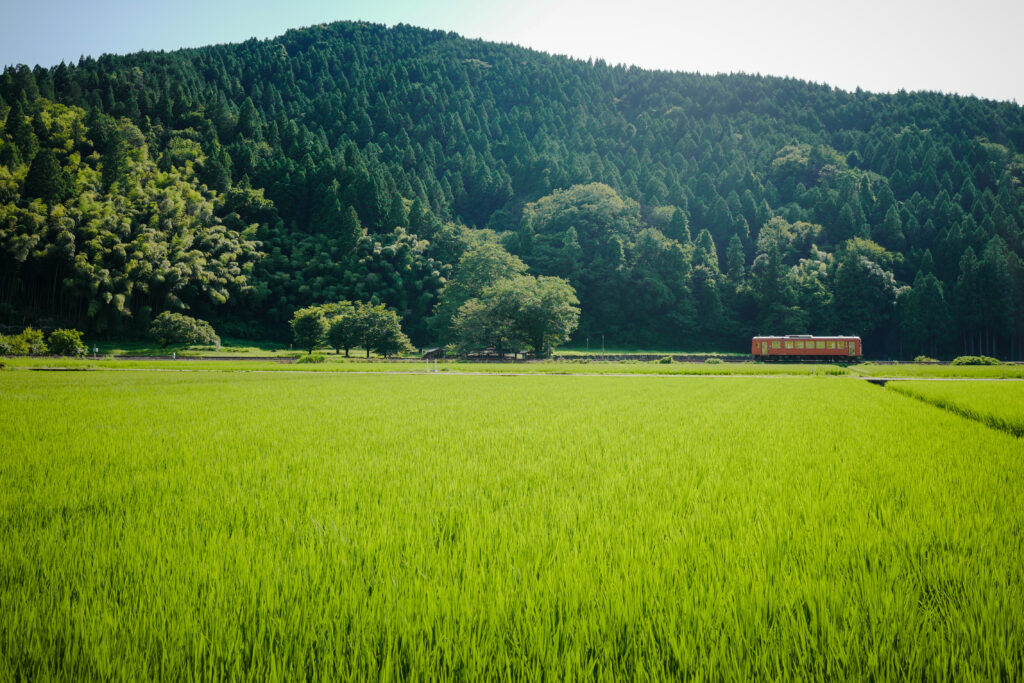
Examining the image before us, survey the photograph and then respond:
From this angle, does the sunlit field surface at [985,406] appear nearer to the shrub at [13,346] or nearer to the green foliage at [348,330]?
the green foliage at [348,330]

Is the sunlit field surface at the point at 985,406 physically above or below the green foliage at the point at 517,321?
below

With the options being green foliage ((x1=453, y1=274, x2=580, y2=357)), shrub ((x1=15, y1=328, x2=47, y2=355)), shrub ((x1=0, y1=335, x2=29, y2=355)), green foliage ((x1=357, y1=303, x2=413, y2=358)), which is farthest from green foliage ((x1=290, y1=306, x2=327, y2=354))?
shrub ((x1=0, y1=335, x2=29, y2=355))

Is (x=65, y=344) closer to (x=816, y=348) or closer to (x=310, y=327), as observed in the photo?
(x=310, y=327)

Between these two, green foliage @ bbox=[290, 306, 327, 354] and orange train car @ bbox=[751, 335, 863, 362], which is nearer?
orange train car @ bbox=[751, 335, 863, 362]

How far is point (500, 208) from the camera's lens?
376ft

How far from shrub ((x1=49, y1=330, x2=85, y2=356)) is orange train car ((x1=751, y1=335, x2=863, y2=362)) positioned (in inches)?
2722

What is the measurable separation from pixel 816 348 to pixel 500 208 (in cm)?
7391

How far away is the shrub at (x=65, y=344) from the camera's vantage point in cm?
4409

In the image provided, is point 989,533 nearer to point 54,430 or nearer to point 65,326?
point 54,430

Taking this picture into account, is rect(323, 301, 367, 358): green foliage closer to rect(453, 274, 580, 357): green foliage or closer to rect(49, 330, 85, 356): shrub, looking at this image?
rect(453, 274, 580, 357): green foliage

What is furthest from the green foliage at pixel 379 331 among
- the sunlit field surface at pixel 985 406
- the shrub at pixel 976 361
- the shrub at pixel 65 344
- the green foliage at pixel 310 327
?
the shrub at pixel 976 361

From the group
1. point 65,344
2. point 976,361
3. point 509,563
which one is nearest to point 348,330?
point 65,344

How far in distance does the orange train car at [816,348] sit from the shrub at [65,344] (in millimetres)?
69143

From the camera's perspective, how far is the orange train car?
57.8 m
